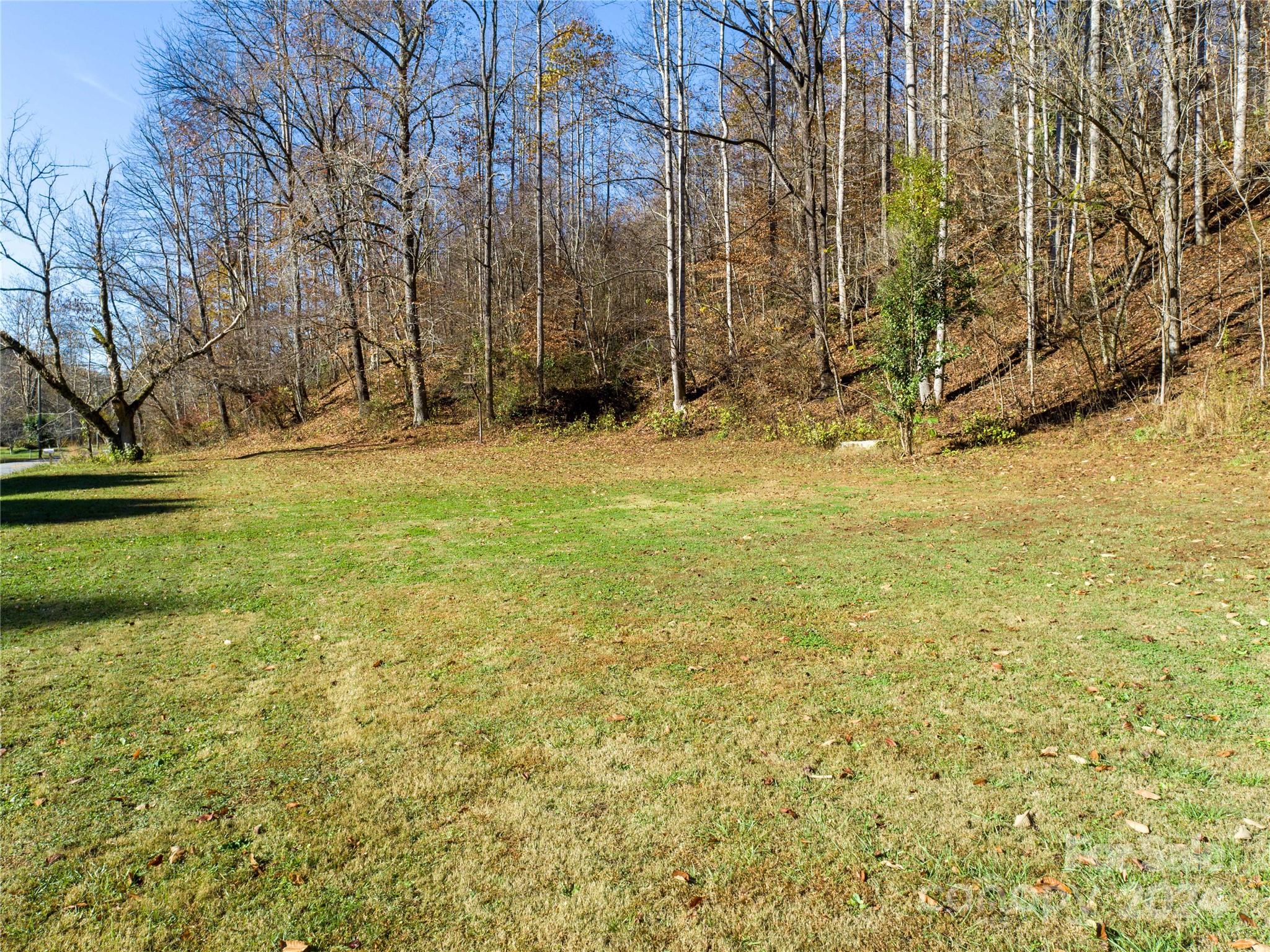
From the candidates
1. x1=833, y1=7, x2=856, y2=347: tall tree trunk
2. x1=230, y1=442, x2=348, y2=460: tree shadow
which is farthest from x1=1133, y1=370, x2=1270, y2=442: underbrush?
x1=230, y1=442, x2=348, y2=460: tree shadow

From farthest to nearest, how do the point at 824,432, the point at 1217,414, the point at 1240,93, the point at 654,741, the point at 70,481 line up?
the point at 824,432
the point at 1240,93
the point at 70,481
the point at 1217,414
the point at 654,741

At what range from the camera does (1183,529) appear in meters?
7.84

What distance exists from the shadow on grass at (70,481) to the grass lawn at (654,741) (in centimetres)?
692

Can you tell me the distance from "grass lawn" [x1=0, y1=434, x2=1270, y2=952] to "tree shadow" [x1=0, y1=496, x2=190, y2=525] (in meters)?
2.49

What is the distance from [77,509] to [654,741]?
12.1 metres

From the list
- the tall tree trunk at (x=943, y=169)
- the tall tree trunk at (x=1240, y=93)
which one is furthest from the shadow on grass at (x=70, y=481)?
the tall tree trunk at (x=1240, y=93)

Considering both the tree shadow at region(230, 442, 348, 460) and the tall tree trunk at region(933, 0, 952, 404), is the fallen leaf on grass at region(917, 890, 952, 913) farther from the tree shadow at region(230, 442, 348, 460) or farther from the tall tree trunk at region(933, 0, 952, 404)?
the tree shadow at region(230, 442, 348, 460)

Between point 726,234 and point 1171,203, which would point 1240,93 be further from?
point 726,234

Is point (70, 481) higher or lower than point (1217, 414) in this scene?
lower

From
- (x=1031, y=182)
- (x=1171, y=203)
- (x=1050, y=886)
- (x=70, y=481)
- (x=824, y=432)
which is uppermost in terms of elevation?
(x=1031, y=182)

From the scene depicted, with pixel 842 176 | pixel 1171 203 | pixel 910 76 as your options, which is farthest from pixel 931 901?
A: pixel 842 176

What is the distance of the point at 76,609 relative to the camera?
655cm

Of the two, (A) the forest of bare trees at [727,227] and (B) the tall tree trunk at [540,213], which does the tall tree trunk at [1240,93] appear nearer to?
(A) the forest of bare trees at [727,227]

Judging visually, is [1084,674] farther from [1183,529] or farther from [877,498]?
[877,498]
